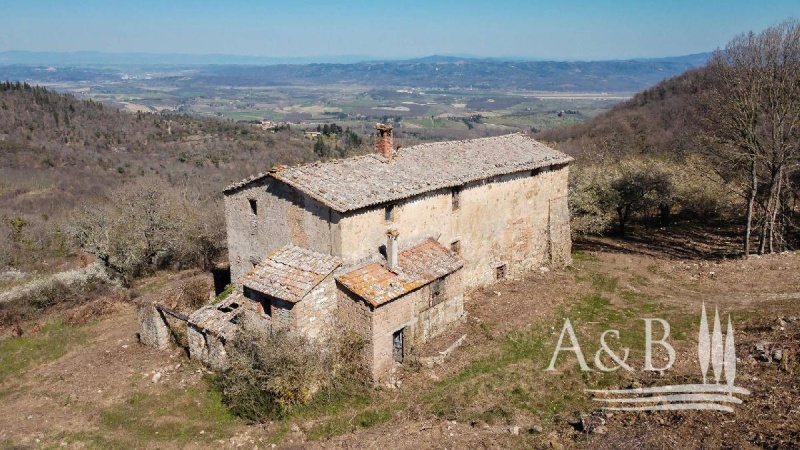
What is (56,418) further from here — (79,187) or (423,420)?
(79,187)

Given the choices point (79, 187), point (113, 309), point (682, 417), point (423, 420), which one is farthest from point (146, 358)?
point (79, 187)

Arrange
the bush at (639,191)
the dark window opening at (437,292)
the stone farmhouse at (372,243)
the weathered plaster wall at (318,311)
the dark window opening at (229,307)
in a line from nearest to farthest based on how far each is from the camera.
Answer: the weathered plaster wall at (318,311) < the stone farmhouse at (372,243) < the dark window opening at (437,292) < the dark window opening at (229,307) < the bush at (639,191)

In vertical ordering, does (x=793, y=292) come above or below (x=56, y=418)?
above

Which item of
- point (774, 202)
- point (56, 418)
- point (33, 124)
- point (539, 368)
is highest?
point (33, 124)

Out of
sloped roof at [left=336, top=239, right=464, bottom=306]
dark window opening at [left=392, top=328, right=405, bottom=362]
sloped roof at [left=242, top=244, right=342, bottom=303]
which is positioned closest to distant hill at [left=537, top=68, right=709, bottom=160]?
sloped roof at [left=336, top=239, right=464, bottom=306]

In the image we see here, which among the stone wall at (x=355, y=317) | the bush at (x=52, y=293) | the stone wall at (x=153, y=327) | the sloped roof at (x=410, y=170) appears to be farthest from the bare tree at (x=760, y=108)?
the bush at (x=52, y=293)

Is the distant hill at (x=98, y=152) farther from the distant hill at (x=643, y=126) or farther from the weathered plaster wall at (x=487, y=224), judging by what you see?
the distant hill at (x=643, y=126)

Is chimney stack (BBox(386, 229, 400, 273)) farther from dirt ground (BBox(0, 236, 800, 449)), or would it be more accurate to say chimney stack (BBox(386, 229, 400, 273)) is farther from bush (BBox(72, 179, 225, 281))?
bush (BBox(72, 179, 225, 281))
